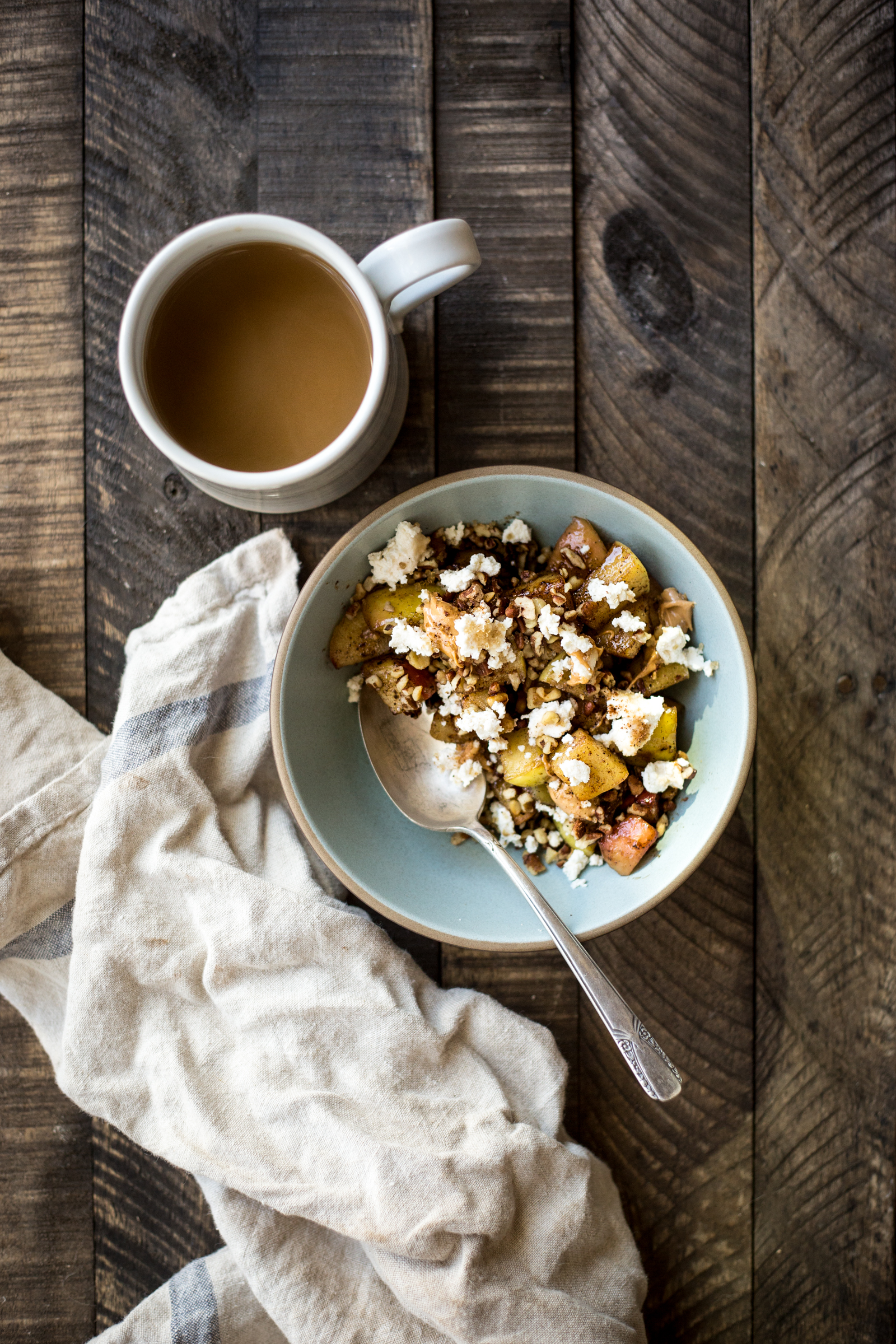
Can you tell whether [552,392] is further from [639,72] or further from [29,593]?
[29,593]

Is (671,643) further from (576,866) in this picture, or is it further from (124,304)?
(124,304)

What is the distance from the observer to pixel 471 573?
3.06 ft

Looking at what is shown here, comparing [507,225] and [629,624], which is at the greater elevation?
[507,225]

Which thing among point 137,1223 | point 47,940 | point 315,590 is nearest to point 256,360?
point 315,590

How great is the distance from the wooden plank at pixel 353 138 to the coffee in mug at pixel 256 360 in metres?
0.14

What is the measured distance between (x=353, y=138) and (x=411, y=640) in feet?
2.04

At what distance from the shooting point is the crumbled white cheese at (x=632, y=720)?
2.98ft

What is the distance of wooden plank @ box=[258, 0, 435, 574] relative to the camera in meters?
1.07

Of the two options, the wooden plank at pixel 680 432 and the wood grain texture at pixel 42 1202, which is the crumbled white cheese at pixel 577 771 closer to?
the wooden plank at pixel 680 432

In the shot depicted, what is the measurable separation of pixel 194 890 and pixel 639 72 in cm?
110

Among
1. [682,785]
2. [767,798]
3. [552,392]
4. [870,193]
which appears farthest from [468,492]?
[870,193]

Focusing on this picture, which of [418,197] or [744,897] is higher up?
[418,197]

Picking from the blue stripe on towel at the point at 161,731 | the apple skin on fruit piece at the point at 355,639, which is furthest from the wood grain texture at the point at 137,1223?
the apple skin on fruit piece at the point at 355,639

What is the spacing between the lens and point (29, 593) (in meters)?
1.12
